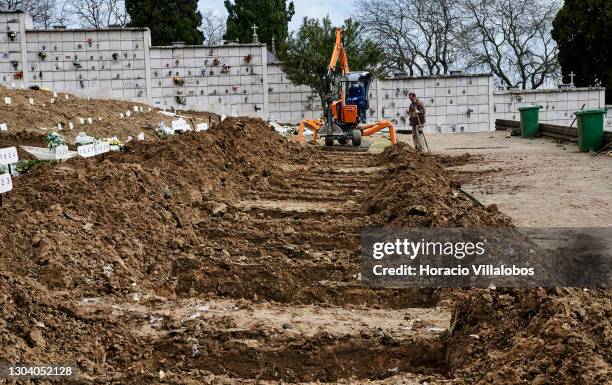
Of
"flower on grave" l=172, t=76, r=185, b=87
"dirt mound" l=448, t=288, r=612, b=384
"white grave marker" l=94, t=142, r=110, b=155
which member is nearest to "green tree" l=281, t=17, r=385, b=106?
"flower on grave" l=172, t=76, r=185, b=87

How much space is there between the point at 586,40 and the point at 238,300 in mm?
33036

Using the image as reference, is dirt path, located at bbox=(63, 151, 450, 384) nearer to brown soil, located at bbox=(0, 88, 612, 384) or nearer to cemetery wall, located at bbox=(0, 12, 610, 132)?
brown soil, located at bbox=(0, 88, 612, 384)

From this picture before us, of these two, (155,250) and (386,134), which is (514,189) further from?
(386,134)

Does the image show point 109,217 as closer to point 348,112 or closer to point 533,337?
point 533,337

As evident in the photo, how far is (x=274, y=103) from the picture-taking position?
31.5m

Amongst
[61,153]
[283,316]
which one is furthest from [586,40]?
[283,316]

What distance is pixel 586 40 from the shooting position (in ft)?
117

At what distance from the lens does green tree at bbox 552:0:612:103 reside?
3491cm

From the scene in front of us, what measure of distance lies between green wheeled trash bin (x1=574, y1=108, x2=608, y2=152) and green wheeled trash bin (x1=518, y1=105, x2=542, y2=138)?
23.7 ft

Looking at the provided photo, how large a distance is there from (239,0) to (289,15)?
481cm

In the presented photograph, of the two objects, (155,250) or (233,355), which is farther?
(155,250)

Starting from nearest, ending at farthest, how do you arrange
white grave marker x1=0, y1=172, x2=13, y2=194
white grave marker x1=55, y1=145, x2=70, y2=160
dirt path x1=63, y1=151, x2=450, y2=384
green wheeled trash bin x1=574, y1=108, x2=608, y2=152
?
dirt path x1=63, y1=151, x2=450, y2=384 < white grave marker x1=0, y1=172, x2=13, y2=194 < white grave marker x1=55, y1=145, x2=70, y2=160 < green wheeled trash bin x1=574, y1=108, x2=608, y2=152

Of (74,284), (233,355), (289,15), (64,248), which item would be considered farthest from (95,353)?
(289,15)

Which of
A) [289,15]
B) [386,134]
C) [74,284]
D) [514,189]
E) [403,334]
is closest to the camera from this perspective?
[403,334]
